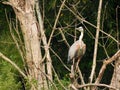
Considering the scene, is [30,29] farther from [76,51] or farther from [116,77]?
[116,77]

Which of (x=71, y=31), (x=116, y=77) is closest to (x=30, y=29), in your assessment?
(x=71, y=31)

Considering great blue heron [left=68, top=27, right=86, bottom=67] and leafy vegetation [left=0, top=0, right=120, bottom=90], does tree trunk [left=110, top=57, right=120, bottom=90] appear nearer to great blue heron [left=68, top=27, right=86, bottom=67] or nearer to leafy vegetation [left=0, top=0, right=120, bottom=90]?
great blue heron [left=68, top=27, right=86, bottom=67]

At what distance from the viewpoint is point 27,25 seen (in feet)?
17.9

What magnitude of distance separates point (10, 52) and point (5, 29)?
411mm

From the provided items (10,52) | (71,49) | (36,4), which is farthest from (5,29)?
(71,49)

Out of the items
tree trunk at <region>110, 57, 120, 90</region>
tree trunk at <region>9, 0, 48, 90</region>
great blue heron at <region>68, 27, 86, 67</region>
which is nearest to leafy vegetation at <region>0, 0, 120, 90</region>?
tree trunk at <region>9, 0, 48, 90</region>

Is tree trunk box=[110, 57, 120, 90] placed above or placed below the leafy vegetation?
above

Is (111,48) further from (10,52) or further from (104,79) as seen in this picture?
(10,52)

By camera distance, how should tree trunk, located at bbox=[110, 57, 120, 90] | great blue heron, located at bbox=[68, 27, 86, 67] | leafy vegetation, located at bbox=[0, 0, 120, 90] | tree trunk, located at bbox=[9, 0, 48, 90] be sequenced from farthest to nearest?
1. leafy vegetation, located at bbox=[0, 0, 120, 90]
2. tree trunk, located at bbox=[9, 0, 48, 90]
3. great blue heron, located at bbox=[68, 27, 86, 67]
4. tree trunk, located at bbox=[110, 57, 120, 90]

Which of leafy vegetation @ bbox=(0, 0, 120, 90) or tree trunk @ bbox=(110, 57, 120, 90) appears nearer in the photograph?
tree trunk @ bbox=(110, 57, 120, 90)

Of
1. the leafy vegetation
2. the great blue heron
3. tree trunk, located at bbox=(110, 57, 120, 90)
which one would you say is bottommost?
the leafy vegetation

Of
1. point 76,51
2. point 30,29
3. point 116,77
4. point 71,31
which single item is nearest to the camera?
point 116,77

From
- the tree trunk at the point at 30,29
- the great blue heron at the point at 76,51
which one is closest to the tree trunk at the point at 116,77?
the great blue heron at the point at 76,51

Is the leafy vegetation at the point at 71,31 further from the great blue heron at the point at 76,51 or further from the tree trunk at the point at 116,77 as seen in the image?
the tree trunk at the point at 116,77
